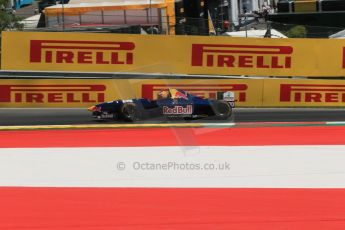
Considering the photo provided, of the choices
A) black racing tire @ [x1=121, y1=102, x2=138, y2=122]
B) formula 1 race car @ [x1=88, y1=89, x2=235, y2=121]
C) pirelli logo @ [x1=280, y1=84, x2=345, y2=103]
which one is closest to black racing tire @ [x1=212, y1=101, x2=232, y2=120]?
formula 1 race car @ [x1=88, y1=89, x2=235, y2=121]

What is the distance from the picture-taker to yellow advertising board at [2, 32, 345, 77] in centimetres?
1570

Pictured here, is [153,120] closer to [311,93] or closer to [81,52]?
[81,52]

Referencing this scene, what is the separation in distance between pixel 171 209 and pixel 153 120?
652 cm

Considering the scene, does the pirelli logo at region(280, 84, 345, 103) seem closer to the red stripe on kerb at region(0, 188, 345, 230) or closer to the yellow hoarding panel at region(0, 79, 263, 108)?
the yellow hoarding panel at region(0, 79, 263, 108)

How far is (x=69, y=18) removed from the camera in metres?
20.8

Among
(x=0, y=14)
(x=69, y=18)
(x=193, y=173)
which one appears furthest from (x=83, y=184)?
(x=69, y=18)

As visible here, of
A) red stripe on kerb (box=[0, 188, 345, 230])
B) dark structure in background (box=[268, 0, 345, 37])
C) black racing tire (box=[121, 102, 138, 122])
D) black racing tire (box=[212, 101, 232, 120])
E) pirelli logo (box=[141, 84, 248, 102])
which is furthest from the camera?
dark structure in background (box=[268, 0, 345, 37])

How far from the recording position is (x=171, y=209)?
5488mm

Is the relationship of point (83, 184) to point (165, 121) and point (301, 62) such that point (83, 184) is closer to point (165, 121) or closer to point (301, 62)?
point (165, 121)

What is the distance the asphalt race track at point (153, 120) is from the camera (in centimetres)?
1284

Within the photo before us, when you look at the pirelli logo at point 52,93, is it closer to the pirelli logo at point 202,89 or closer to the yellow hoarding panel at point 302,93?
the pirelli logo at point 202,89

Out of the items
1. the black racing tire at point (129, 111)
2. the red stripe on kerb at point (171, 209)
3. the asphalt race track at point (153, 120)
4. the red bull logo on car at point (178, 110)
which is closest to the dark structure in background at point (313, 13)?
the asphalt race track at point (153, 120)

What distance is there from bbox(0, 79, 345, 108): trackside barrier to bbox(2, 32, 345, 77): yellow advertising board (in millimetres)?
450

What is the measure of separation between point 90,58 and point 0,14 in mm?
4922
